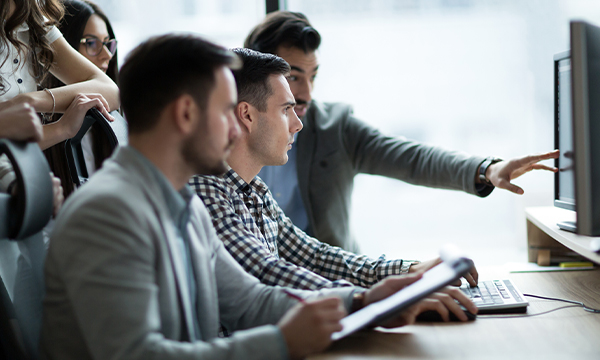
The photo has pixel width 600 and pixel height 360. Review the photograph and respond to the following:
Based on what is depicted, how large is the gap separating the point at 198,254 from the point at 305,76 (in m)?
1.17

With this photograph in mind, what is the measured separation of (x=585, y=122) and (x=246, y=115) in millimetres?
798

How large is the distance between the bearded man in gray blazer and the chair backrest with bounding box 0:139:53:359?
57 millimetres

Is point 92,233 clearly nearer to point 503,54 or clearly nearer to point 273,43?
point 273,43

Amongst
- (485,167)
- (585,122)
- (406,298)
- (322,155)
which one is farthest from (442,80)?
(406,298)

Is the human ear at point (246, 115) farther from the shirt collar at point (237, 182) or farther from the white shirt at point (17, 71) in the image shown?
the white shirt at point (17, 71)

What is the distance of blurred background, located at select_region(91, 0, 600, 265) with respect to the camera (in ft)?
8.11

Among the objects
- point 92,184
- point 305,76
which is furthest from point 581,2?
point 92,184

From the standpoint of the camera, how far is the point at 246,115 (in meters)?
1.32

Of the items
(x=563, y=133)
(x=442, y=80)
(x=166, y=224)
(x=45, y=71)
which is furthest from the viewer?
(x=442, y=80)

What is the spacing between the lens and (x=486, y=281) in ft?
3.98

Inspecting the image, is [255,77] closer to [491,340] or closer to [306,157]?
[306,157]

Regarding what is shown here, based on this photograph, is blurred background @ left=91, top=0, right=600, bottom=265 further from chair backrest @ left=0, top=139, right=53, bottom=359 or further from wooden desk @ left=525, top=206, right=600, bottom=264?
chair backrest @ left=0, top=139, right=53, bottom=359

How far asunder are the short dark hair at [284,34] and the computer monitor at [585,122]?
41.4 inches

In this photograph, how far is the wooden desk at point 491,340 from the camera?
0.82 metres
